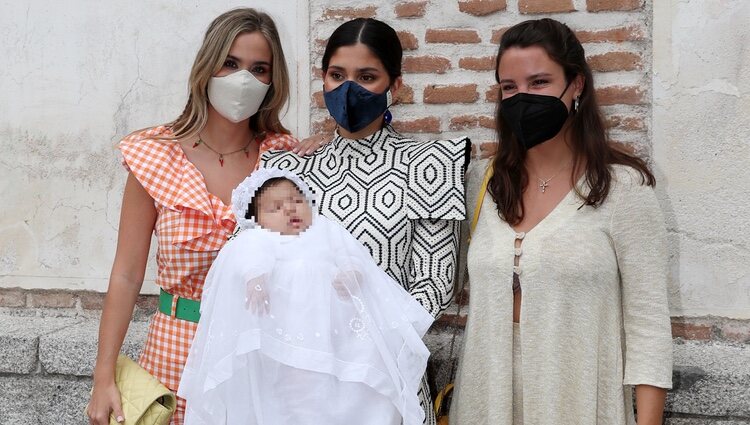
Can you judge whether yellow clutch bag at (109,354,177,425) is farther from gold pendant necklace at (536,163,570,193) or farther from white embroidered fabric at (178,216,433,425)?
gold pendant necklace at (536,163,570,193)

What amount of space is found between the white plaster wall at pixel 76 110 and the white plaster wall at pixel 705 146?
1913mm

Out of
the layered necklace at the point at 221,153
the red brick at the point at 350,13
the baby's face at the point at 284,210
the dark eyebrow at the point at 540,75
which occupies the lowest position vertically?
the baby's face at the point at 284,210

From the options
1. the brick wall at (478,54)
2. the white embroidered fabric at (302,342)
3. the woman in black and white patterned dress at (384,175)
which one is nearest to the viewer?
the white embroidered fabric at (302,342)

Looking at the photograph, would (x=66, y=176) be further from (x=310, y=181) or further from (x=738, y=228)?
(x=738, y=228)

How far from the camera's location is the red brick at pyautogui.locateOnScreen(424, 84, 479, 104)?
3604 millimetres

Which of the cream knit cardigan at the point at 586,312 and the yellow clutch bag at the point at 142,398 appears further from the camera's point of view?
the yellow clutch bag at the point at 142,398

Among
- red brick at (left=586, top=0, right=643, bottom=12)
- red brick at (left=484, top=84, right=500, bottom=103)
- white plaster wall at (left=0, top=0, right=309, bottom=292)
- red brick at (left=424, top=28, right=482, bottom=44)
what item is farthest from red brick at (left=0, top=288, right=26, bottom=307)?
red brick at (left=586, top=0, right=643, bottom=12)

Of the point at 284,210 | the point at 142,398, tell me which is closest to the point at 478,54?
the point at 284,210

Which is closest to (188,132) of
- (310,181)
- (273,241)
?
(310,181)

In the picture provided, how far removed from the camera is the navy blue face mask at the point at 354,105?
270 cm

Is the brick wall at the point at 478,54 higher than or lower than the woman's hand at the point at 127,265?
higher

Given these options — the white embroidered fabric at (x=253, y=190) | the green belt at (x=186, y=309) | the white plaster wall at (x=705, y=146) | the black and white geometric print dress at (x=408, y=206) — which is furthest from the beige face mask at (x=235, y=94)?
the white plaster wall at (x=705, y=146)

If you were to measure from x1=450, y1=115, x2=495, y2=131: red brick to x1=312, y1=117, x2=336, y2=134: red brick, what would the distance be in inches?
21.5

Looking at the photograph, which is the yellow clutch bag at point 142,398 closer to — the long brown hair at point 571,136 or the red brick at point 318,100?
the long brown hair at point 571,136
